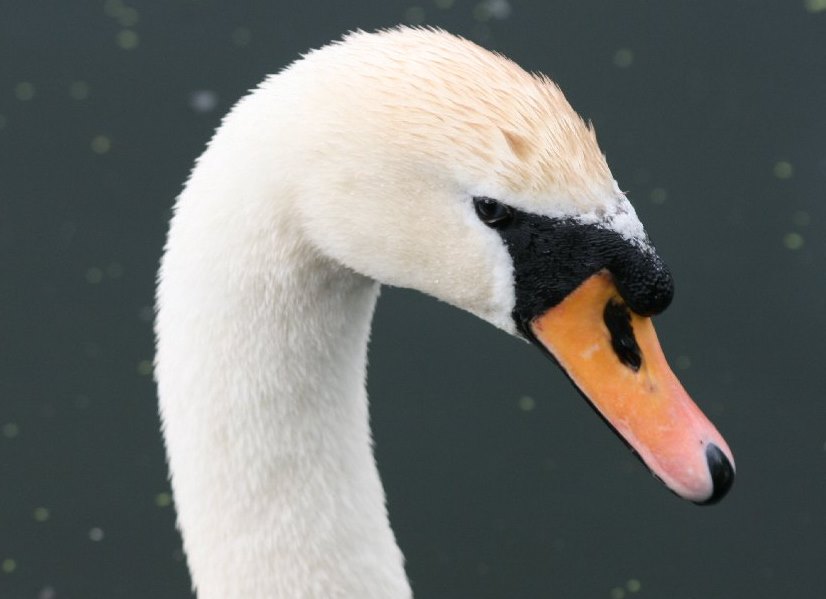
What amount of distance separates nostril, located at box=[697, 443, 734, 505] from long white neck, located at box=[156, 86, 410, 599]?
23.1 inches

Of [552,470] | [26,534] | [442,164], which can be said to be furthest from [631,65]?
[442,164]

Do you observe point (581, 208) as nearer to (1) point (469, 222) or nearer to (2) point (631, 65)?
(1) point (469, 222)

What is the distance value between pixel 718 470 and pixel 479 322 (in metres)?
1.92

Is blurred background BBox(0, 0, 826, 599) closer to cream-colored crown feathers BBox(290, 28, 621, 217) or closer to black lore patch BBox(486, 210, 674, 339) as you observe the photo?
black lore patch BBox(486, 210, 674, 339)

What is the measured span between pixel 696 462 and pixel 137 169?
2629 millimetres

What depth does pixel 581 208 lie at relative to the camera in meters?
1.78

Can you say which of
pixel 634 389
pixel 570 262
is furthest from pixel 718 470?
pixel 570 262

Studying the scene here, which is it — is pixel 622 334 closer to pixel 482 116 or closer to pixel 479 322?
pixel 482 116

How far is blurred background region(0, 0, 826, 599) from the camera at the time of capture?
368cm

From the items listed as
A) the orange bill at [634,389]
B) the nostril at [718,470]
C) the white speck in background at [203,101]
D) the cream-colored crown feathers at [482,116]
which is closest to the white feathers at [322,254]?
the cream-colored crown feathers at [482,116]

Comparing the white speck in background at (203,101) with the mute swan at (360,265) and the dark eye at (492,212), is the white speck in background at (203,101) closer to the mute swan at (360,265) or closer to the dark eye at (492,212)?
the mute swan at (360,265)

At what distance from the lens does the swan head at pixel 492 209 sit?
68.6 inches

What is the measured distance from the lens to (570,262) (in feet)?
6.03

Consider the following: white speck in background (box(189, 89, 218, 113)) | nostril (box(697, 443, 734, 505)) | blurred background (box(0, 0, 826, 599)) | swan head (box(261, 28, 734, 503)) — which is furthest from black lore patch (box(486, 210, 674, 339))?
white speck in background (box(189, 89, 218, 113))
